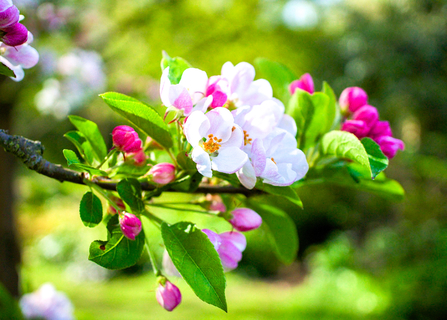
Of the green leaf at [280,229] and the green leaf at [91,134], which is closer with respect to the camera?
the green leaf at [91,134]

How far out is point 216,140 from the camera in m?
0.52

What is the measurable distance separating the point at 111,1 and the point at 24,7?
7.29 feet

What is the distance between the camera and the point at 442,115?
24.4ft

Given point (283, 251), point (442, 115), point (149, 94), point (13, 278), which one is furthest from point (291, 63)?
point (283, 251)

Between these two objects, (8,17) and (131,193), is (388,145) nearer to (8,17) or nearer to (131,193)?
(131,193)

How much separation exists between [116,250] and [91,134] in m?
0.20

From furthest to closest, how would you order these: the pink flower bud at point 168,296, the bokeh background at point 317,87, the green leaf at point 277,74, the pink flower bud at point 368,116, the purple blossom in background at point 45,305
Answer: the bokeh background at point 317,87 < the purple blossom in background at point 45,305 < the green leaf at point 277,74 < the pink flower bud at point 368,116 < the pink flower bud at point 168,296

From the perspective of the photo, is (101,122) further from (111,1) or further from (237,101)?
(237,101)

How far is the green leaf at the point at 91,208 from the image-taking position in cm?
54

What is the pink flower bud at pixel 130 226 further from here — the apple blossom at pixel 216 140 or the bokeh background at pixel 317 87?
the bokeh background at pixel 317 87

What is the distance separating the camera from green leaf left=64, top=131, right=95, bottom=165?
61 centimetres

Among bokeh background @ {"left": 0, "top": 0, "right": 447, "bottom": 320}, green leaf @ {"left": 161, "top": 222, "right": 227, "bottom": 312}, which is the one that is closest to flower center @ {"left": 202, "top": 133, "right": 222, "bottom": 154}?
green leaf @ {"left": 161, "top": 222, "right": 227, "bottom": 312}

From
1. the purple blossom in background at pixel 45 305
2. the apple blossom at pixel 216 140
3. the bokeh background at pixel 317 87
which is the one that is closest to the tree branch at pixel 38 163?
the apple blossom at pixel 216 140

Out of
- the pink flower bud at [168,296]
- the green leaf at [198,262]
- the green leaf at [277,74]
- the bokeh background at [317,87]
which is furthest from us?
the bokeh background at [317,87]
